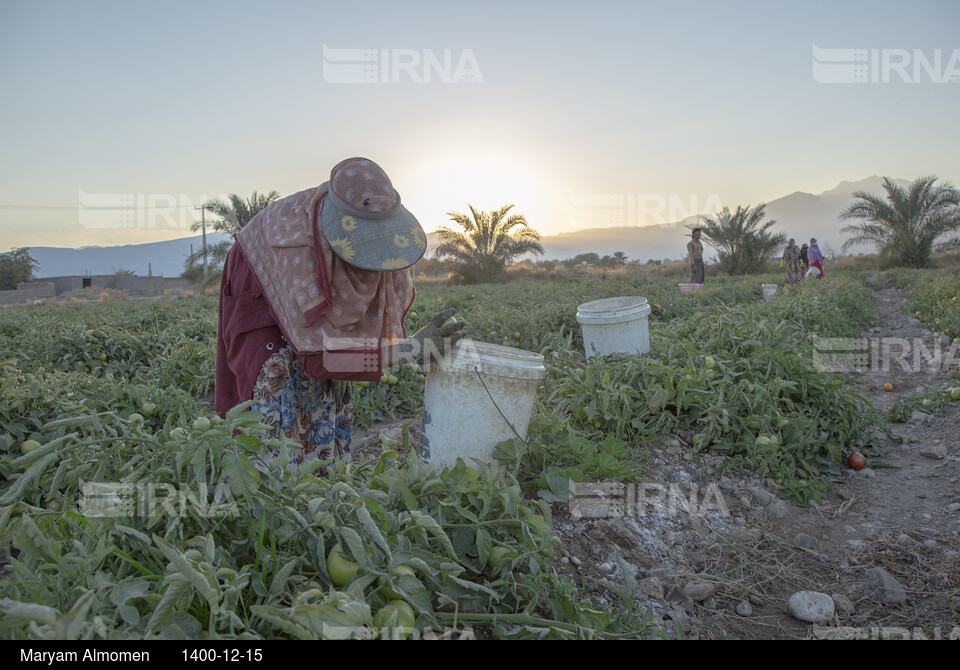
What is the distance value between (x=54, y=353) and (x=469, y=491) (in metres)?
5.28

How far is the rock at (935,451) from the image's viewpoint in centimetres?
305

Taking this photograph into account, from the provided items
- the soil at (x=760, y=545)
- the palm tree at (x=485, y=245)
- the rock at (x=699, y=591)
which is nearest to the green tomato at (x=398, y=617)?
the soil at (x=760, y=545)

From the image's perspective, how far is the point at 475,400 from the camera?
221cm

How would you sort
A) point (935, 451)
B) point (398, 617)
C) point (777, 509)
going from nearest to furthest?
point (398, 617)
point (777, 509)
point (935, 451)

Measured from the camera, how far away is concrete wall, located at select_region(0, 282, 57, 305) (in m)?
21.6

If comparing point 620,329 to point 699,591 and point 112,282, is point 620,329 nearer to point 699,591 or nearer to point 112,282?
point 699,591

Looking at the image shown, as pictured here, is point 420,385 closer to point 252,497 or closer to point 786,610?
point 786,610

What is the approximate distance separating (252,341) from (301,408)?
12.9 inches

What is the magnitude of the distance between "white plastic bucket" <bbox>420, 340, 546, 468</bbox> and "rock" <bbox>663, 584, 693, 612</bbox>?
0.76 metres

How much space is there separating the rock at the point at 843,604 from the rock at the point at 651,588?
588 millimetres

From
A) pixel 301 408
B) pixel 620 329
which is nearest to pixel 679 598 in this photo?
pixel 301 408

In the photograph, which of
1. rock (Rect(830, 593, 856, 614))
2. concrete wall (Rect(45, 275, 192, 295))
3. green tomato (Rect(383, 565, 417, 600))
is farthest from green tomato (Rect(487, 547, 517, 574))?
concrete wall (Rect(45, 275, 192, 295))

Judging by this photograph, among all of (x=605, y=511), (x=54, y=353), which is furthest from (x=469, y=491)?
(x=54, y=353)
